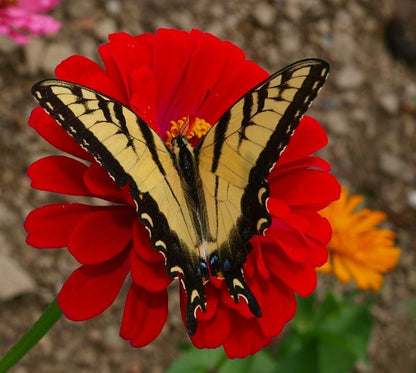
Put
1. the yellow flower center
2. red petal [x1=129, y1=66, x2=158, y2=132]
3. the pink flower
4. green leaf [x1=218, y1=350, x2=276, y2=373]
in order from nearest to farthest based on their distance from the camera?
red petal [x1=129, y1=66, x2=158, y2=132], the yellow flower center, the pink flower, green leaf [x1=218, y1=350, x2=276, y2=373]

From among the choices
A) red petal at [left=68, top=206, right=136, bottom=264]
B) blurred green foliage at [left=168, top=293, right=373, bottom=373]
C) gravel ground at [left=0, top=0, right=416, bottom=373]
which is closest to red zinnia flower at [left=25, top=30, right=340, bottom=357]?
red petal at [left=68, top=206, right=136, bottom=264]

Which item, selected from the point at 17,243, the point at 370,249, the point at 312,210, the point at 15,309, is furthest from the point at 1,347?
the point at 312,210

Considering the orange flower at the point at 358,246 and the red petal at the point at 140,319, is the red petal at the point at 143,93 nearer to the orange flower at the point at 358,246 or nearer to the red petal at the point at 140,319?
the red petal at the point at 140,319

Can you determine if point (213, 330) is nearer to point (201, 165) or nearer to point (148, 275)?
point (148, 275)

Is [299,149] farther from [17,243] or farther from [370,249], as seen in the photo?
[17,243]

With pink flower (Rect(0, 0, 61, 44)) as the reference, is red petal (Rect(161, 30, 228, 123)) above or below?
above

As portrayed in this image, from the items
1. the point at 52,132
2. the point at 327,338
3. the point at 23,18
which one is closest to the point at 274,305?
the point at 52,132

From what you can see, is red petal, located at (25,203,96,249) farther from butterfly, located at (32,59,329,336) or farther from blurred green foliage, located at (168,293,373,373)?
blurred green foliage, located at (168,293,373,373)

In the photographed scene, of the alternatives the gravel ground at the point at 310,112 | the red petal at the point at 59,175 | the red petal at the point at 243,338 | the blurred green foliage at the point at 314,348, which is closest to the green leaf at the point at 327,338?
the blurred green foliage at the point at 314,348
